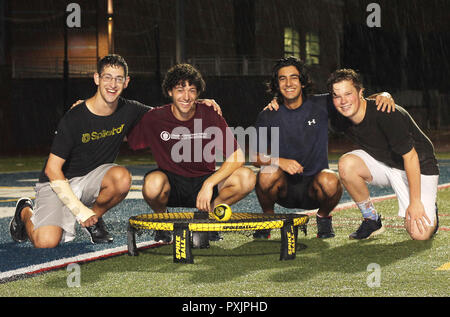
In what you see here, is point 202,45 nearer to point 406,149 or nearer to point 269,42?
point 269,42

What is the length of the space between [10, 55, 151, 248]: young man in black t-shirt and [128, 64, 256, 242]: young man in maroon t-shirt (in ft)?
0.82

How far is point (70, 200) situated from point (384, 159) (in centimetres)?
291

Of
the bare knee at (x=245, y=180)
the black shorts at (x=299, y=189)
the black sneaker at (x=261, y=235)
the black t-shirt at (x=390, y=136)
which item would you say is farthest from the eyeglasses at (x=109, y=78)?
the black t-shirt at (x=390, y=136)

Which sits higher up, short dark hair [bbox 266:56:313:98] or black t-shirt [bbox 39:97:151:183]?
short dark hair [bbox 266:56:313:98]

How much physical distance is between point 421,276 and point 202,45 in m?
30.7

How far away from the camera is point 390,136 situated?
21.9ft

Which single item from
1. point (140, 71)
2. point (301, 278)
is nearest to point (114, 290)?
point (301, 278)

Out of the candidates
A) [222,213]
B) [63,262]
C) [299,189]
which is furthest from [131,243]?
[299,189]

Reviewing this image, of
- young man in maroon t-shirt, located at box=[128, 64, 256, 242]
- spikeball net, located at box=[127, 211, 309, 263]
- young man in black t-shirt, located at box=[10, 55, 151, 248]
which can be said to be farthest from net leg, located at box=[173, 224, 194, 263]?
young man in black t-shirt, located at box=[10, 55, 151, 248]

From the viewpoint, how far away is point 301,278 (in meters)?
5.40

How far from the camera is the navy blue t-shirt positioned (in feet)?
23.5

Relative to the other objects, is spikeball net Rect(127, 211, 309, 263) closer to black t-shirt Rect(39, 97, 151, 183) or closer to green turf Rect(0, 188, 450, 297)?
green turf Rect(0, 188, 450, 297)

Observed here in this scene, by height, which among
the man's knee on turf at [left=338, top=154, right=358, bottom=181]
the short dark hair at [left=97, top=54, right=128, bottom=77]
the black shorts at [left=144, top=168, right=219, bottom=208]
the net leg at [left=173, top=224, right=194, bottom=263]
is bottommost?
the net leg at [left=173, top=224, right=194, bottom=263]

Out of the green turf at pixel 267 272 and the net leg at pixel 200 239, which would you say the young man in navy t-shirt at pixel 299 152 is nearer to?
the green turf at pixel 267 272
